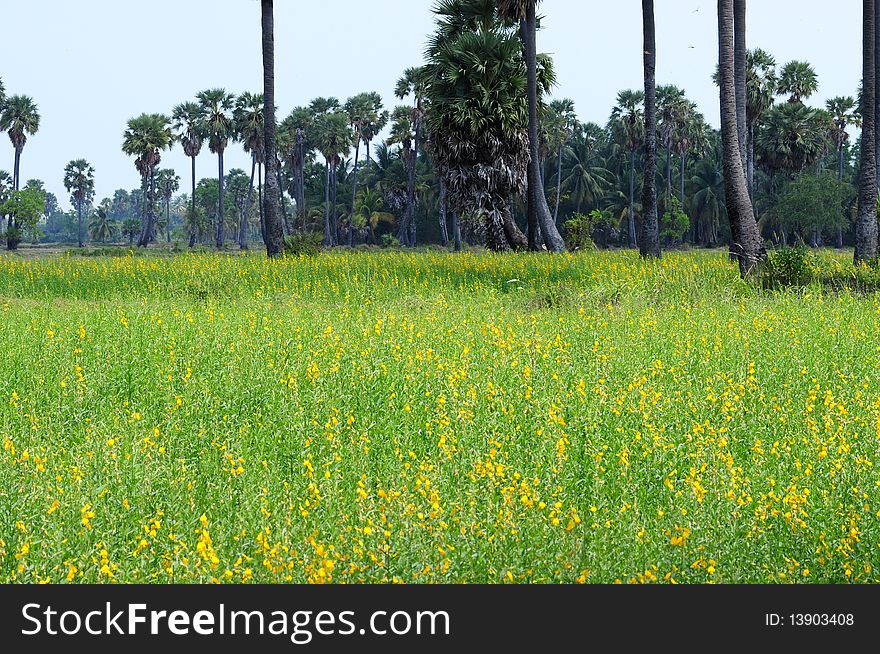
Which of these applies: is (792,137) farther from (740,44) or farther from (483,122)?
(740,44)

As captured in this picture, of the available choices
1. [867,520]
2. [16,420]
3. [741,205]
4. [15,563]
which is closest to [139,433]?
[16,420]

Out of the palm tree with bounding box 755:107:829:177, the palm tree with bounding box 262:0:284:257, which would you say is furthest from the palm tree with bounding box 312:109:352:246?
the palm tree with bounding box 262:0:284:257

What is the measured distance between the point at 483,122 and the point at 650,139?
6662 millimetres

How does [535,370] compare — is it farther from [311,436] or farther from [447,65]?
[447,65]

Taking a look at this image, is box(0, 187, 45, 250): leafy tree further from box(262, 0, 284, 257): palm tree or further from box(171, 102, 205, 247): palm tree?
box(262, 0, 284, 257): palm tree

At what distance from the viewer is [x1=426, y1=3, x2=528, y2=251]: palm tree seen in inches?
1115

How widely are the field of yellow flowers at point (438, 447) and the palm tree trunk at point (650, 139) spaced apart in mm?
11665

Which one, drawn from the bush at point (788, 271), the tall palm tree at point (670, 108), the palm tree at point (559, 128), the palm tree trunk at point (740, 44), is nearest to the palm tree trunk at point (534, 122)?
the palm tree trunk at point (740, 44)

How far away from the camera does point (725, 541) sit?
4.57 metres

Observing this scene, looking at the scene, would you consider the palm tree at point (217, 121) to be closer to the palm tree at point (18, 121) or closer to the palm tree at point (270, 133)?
the palm tree at point (18, 121)

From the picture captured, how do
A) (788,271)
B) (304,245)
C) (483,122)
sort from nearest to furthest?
(788,271) < (304,245) < (483,122)

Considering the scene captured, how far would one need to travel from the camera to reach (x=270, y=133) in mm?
23188

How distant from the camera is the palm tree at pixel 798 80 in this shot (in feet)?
176

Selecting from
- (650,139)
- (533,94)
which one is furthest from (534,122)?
(650,139)
